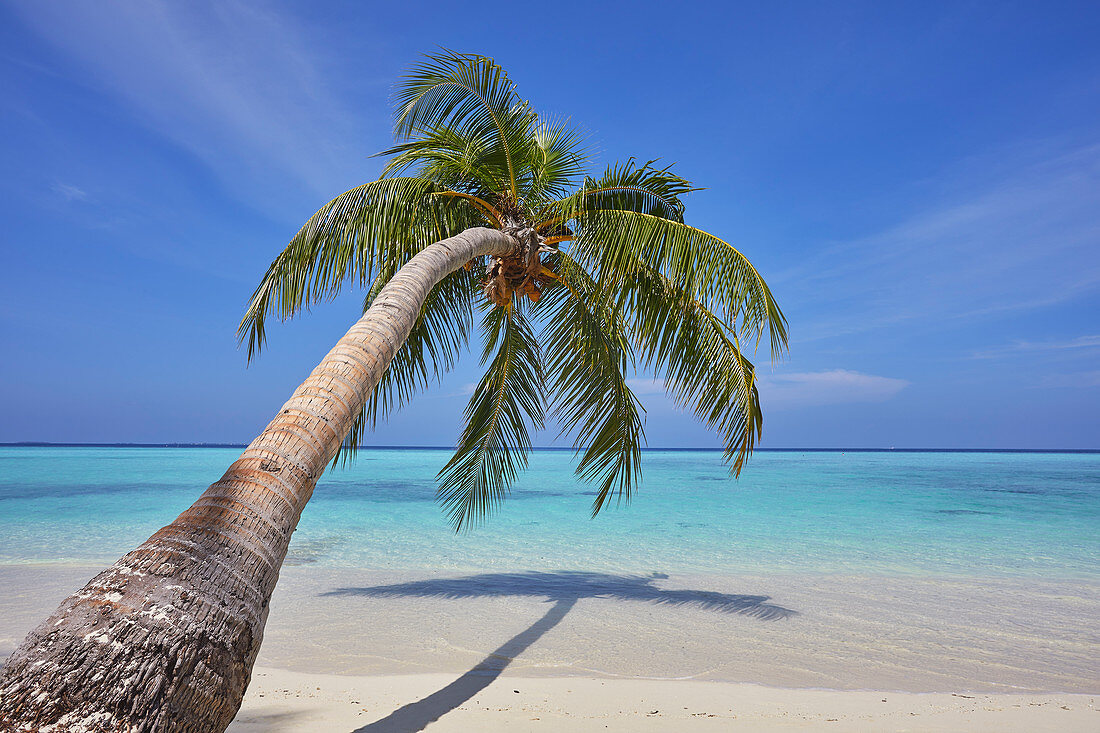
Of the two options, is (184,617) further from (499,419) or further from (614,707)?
(499,419)

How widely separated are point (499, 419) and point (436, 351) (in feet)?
3.60

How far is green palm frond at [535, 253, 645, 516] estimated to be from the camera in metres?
6.35

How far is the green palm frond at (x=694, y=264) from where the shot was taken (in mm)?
4965

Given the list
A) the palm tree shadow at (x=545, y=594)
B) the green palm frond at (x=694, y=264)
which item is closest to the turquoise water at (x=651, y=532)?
the palm tree shadow at (x=545, y=594)

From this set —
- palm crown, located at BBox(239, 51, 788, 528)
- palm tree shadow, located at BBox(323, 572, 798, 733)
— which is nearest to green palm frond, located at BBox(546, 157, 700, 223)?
palm crown, located at BBox(239, 51, 788, 528)

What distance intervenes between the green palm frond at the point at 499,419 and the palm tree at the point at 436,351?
0.03 m

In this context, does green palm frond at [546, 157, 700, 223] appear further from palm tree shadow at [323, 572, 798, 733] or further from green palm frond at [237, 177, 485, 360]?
palm tree shadow at [323, 572, 798, 733]

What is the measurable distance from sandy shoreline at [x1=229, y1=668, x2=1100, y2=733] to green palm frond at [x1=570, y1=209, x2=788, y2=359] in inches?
103

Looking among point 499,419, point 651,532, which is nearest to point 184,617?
point 499,419

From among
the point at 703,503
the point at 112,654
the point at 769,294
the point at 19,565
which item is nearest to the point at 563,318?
the point at 769,294

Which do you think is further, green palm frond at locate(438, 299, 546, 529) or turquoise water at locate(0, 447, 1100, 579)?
turquoise water at locate(0, 447, 1100, 579)

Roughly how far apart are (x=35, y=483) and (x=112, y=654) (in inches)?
1240

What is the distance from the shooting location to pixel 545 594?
7.71m

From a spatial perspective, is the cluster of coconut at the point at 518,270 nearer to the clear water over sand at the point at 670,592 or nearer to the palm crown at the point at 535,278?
the palm crown at the point at 535,278
